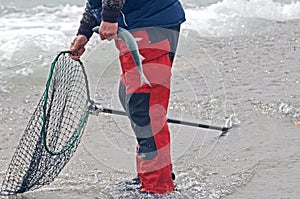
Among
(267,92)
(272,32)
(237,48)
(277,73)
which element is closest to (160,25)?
(267,92)

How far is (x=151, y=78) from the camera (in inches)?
161

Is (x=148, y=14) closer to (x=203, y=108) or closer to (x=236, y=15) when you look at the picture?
(x=203, y=108)

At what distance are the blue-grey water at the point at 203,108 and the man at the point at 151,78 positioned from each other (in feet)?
0.82

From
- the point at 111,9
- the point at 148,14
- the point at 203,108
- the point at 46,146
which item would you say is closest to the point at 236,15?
the point at 203,108

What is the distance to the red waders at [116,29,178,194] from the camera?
4.09 metres

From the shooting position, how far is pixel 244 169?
4.82 m

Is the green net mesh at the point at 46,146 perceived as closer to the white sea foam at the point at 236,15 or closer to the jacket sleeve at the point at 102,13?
the jacket sleeve at the point at 102,13

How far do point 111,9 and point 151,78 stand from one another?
50 cm

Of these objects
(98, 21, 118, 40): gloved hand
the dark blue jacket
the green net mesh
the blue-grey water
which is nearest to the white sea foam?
the blue-grey water

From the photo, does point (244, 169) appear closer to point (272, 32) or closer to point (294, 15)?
point (272, 32)

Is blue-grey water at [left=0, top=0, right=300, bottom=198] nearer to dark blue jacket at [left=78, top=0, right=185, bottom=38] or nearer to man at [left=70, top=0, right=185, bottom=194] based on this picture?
man at [left=70, top=0, right=185, bottom=194]

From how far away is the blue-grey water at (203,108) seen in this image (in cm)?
466

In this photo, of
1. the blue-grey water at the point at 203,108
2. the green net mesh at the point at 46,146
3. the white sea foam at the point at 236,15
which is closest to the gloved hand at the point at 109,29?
the green net mesh at the point at 46,146

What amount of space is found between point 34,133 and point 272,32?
7058 millimetres
